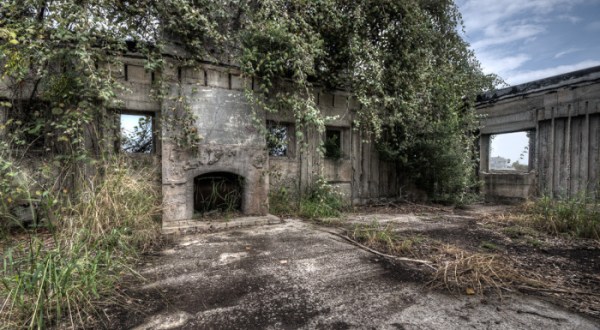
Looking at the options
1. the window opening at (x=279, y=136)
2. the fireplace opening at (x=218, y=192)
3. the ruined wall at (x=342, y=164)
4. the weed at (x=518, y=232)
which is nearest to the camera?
the weed at (x=518, y=232)

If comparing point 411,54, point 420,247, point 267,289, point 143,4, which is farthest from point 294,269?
point 411,54

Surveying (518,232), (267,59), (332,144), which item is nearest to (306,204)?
(332,144)

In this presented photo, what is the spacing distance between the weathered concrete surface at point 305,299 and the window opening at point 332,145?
3.95m

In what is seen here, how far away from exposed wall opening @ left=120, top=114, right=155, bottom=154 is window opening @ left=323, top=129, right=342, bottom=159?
3928 mm

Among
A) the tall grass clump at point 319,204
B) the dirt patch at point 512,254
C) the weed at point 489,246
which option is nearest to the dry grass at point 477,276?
the dirt patch at point 512,254

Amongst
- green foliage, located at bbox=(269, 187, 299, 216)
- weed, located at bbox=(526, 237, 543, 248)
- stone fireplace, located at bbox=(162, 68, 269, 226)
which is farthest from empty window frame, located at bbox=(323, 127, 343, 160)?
weed, located at bbox=(526, 237, 543, 248)

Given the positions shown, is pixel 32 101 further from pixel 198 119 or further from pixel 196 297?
pixel 196 297

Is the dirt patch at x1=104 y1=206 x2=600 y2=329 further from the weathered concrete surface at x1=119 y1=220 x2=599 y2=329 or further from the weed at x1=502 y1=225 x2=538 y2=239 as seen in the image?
the weed at x1=502 y1=225 x2=538 y2=239

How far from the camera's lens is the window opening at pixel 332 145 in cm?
715

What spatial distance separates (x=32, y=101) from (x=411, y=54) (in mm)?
7275

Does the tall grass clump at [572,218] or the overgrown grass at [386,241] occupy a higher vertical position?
the tall grass clump at [572,218]

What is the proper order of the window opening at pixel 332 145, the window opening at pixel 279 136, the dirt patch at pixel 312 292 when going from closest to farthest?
1. the dirt patch at pixel 312 292
2. the window opening at pixel 279 136
3. the window opening at pixel 332 145

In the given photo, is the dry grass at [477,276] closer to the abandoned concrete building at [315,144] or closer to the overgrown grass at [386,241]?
the overgrown grass at [386,241]

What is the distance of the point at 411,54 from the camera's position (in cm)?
633
